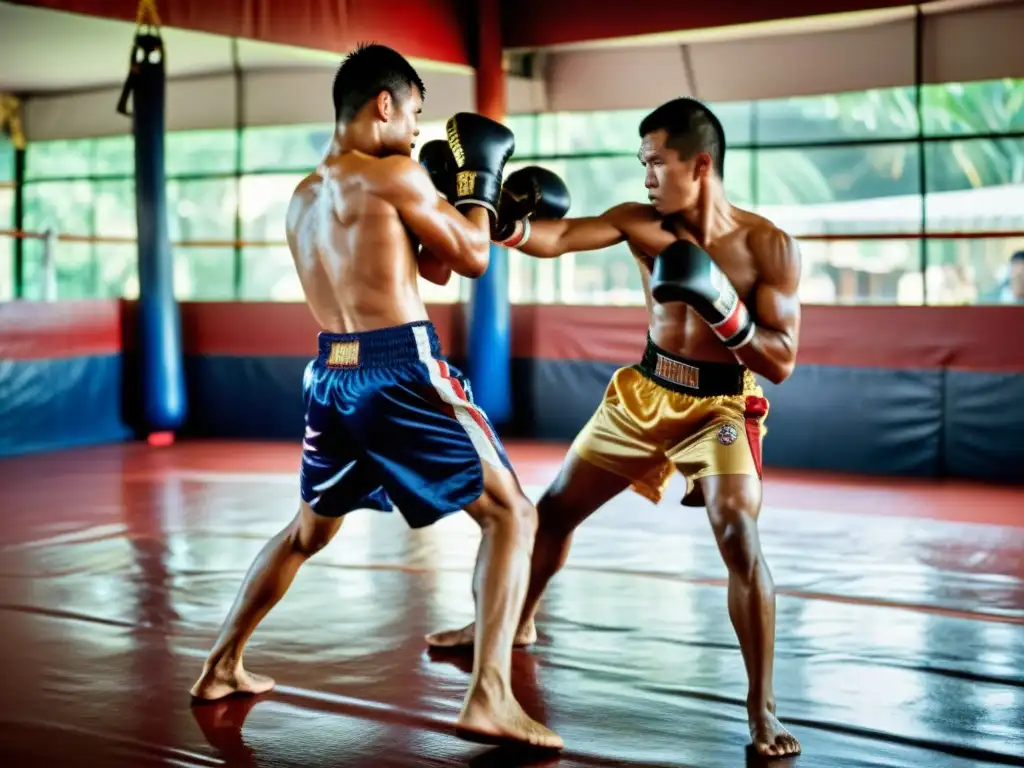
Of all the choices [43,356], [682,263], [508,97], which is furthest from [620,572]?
[508,97]

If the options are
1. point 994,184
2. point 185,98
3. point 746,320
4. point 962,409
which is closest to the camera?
point 746,320

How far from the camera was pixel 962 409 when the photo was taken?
712 cm

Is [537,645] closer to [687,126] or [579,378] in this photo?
[687,126]

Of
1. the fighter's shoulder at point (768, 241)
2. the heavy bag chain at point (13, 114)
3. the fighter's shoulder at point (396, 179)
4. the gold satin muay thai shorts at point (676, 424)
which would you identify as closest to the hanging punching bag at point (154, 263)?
the gold satin muay thai shorts at point (676, 424)

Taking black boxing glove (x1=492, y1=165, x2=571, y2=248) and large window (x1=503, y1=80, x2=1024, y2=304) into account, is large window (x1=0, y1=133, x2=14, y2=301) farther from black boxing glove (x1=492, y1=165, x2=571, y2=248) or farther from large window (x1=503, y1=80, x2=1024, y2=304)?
black boxing glove (x1=492, y1=165, x2=571, y2=248)

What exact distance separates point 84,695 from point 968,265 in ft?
25.9

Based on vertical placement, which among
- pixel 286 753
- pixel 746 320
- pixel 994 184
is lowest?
pixel 286 753

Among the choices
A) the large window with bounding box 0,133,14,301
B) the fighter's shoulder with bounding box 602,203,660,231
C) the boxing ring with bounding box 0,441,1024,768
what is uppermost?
the large window with bounding box 0,133,14,301

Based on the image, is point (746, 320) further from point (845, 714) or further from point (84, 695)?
point (84, 695)

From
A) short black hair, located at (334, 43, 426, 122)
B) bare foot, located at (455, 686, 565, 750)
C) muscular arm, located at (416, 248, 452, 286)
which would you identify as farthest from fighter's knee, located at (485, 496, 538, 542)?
short black hair, located at (334, 43, 426, 122)

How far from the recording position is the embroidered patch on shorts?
290 centimetres

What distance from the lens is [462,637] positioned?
346cm

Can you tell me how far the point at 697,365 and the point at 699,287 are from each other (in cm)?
39

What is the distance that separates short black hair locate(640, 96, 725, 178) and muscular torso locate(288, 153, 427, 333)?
664 mm
